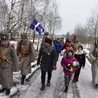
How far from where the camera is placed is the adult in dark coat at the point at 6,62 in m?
6.13

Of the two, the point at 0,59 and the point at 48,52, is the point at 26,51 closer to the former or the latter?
the point at 48,52

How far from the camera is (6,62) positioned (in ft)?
20.4

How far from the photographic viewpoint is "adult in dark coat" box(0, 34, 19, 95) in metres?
6.13

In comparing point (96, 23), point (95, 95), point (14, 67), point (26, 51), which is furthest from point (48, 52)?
point (96, 23)

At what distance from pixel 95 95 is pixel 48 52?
2.03m

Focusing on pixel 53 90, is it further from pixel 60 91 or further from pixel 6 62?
pixel 6 62

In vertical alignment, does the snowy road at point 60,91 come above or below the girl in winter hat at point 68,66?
below

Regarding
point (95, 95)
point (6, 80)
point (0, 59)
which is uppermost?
point (0, 59)

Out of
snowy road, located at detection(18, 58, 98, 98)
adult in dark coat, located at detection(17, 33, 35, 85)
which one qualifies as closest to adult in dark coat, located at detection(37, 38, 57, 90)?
snowy road, located at detection(18, 58, 98, 98)

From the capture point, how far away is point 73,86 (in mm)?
8164

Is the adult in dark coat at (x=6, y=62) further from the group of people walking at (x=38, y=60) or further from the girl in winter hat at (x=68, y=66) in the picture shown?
the girl in winter hat at (x=68, y=66)

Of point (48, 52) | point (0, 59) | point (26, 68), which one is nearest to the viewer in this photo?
point (0, 59)

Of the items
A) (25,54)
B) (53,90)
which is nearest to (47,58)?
(25,54)

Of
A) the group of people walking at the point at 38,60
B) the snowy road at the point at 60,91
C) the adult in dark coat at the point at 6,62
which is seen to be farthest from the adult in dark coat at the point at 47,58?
the adult in dark coat at the point at 6,62
